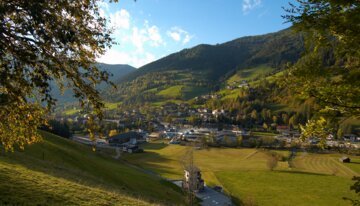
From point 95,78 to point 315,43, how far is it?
31.0 ft

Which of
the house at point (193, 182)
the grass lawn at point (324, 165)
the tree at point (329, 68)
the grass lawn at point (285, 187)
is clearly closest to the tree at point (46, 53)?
the tree at point (329, 68)

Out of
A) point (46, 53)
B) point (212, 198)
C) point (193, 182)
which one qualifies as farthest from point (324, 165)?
point (46, 53)

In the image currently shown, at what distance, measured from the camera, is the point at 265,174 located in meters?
80.1

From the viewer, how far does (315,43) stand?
1346cm

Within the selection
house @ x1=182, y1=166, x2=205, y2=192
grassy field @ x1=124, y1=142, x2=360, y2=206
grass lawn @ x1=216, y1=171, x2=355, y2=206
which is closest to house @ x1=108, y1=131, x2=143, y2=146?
grassy field @ x1=124, y1=142, x2=360, y2=206

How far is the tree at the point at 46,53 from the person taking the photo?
9.37 metres

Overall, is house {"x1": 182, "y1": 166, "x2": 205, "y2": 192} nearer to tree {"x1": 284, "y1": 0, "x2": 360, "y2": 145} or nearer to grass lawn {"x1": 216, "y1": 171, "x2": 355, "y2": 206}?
grass lawn {"x1": 216, "y1": 171, "x2": 355, "y2": 206}

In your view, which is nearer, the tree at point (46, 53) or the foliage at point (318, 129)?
the tree at point (46, 53)

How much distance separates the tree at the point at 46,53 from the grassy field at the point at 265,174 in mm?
47469

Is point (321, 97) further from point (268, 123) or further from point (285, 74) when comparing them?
point (268, 123)

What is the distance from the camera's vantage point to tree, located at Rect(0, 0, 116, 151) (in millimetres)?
9367

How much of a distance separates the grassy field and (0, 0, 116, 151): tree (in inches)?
1869

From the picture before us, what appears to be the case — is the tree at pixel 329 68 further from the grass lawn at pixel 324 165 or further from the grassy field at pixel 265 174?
the grass lawn at pixel 324 165

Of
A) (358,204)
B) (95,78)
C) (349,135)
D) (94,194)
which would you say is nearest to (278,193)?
(94,194)
